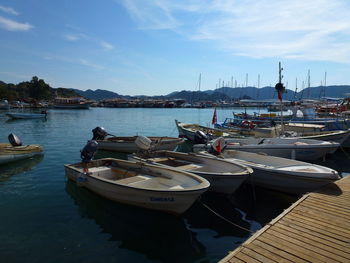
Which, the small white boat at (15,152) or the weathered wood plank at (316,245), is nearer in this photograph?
the weathered wood plank at (316,245)

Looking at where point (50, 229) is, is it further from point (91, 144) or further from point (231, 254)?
point (231, 254)

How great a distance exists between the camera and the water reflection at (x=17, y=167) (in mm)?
12846

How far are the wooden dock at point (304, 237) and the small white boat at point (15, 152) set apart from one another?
14.1m

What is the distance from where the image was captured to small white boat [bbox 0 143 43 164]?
46.2 feet

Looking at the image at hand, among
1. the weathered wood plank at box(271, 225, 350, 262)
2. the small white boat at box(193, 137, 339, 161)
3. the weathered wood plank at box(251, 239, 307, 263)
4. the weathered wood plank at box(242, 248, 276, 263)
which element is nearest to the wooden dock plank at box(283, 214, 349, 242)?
the weathered wood plank at box(271, 225, 350, 262)

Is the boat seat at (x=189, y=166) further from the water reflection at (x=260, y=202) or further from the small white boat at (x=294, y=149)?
the small white boat at (x=294, y=149)

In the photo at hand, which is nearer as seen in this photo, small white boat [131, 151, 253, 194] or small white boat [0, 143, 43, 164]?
small white boat [131, 151, 253, 194]

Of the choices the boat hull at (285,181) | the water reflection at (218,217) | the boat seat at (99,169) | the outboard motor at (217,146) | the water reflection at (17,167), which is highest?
the outboard motor at (217,146)

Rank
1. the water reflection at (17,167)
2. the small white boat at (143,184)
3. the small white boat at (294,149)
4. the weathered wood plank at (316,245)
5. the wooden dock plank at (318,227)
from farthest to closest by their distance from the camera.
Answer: the small white boat at (294,149) → the water reflection at (17,167) → the small white boat at (143,184) → the wooden dock plank at (318,227) → the weathered wood plank at (316,245)

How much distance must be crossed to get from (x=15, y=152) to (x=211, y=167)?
11.6 metres

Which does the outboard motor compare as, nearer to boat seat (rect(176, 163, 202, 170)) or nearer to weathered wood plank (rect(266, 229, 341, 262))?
boat seat (rect(176, 163, 202, 170))

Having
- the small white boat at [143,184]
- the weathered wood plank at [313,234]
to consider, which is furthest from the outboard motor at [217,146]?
the weathered wood plank at [313,234]

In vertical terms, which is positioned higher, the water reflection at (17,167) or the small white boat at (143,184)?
the small white boat at (143,184)

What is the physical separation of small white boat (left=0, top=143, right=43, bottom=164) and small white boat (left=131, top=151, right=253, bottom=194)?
779 cm
